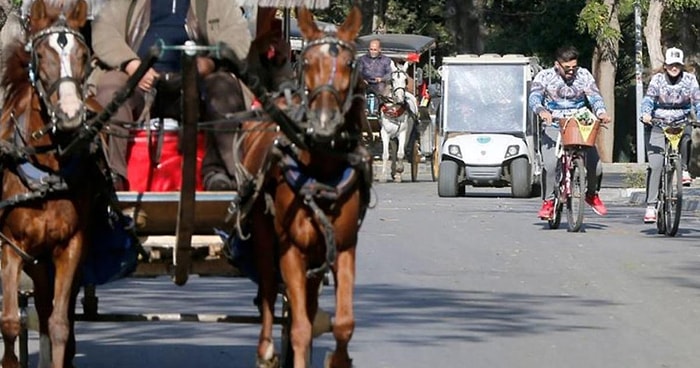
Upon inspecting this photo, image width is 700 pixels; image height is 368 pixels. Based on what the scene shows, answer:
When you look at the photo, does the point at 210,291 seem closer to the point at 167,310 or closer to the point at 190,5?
the point at 167,310

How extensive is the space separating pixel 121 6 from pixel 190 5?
0.41 m

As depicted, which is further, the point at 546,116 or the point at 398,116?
the point at 398,116

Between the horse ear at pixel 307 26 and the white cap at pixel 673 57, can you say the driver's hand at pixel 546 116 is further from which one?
the horse ear at pixel 307 26

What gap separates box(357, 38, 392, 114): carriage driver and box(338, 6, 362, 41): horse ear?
76.8 feet

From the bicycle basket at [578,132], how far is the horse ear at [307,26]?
12.1 m

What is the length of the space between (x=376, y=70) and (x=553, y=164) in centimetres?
1165

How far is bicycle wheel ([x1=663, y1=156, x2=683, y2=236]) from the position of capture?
20.9m

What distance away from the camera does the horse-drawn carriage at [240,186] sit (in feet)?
29.6

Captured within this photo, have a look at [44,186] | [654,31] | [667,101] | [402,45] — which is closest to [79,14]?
[44,186]

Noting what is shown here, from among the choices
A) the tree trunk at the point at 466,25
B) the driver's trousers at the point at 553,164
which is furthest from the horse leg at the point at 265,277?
the tree trunk at the point at 466,25

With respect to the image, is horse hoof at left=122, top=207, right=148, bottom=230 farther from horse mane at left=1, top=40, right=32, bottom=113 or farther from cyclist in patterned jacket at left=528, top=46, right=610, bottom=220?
cyclist in patterned jacket at left=528, top=46, right=610, bottom=220

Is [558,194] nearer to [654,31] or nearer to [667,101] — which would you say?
[667,101]

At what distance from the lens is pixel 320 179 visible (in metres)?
9.20

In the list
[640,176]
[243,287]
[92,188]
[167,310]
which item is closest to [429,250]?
[243,287]
